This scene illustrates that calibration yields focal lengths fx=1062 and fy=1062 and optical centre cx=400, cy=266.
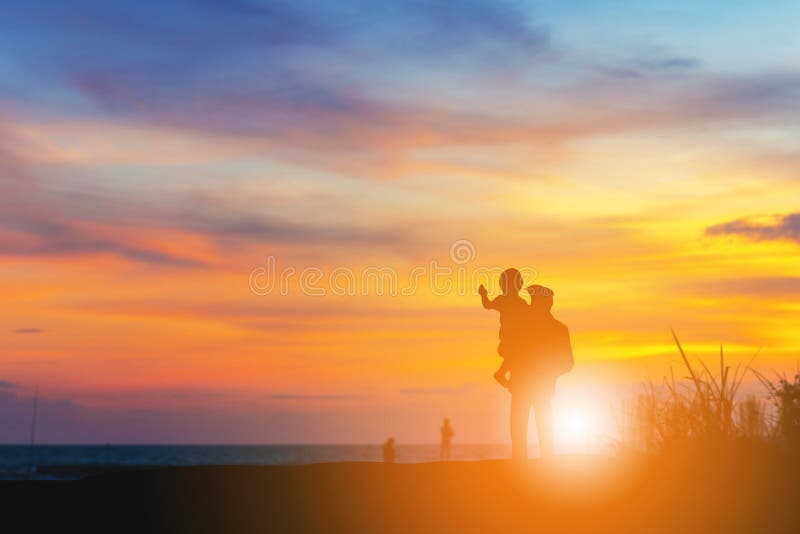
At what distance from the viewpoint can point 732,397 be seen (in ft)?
47.5

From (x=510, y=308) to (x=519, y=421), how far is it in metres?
1.51

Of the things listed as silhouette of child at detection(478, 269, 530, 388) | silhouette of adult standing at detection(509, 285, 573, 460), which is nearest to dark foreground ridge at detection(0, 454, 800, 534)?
silhouette of adult standing at detection(509, 285, 573, 460)

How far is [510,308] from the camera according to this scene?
14.1 meters

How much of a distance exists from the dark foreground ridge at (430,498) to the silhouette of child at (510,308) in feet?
5.29

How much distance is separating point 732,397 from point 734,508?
2865 millimetres

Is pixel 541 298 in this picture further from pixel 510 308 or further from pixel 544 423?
pixel 544 423

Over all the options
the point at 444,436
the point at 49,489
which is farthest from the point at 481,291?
the point at 444,436

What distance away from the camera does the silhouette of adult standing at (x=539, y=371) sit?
551 inches

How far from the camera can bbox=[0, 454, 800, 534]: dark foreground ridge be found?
37.4 feet

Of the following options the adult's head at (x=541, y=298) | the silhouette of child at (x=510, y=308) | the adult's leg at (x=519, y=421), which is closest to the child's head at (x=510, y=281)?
the silhouette of child at (x=510, y=308)

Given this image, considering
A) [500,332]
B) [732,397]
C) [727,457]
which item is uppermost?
[500,332]

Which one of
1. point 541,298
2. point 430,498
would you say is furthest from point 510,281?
point 430,498

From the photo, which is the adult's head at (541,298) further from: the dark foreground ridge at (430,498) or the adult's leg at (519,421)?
the dark foreground ridge at (430,498)

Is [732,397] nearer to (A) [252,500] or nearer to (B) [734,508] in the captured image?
(B) [734,508]
